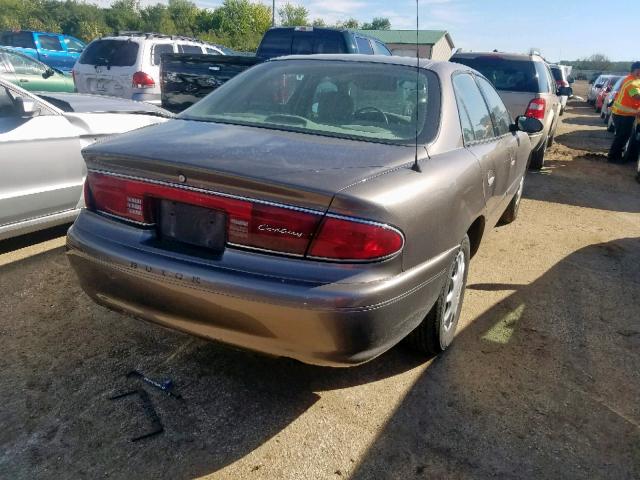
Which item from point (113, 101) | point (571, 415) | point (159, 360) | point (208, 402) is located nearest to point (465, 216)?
point (571, 415)

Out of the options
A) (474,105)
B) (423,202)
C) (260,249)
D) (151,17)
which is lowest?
(260,249)

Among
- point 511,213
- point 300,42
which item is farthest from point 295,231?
point 300,42

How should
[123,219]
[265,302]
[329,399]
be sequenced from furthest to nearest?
1. [329,399]
2. [123,219]
3. [265,302]

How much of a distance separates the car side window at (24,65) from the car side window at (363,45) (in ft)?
20.8

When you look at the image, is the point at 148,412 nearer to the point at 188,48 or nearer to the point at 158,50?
the point at 158,50

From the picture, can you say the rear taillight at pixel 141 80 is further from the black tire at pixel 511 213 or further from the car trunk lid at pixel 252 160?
the car trunk lid at pixel 252 160

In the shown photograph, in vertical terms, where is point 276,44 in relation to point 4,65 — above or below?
above

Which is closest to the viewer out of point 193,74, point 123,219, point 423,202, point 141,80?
point 423,202

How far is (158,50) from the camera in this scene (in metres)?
9.21

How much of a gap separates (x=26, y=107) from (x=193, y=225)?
2.54 m

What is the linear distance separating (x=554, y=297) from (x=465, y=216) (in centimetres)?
162

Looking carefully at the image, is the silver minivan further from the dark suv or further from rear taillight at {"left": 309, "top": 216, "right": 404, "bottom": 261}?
rear taillight at {"left": 309, "top": 216, "right": 404, "bottom": 261}

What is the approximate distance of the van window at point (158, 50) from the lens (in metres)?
9.02

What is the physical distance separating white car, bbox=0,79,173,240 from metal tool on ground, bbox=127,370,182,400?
198cm
